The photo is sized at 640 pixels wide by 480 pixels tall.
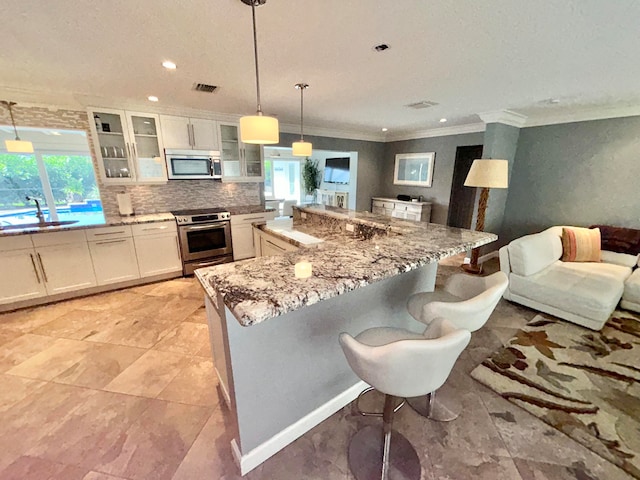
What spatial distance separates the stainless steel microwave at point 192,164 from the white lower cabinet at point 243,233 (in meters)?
0.74

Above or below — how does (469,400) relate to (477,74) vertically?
below

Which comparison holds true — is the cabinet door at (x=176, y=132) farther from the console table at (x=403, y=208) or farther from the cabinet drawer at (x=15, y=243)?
the console table at (x=403, y=208)

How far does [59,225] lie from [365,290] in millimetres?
3793

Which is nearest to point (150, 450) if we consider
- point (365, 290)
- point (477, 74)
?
point (365, 290)

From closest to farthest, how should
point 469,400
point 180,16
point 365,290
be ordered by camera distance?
point 180,16, point 365,290, point 469,400

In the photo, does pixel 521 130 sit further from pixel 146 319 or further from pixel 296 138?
pixel 146 319

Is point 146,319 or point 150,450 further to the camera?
point 146,319

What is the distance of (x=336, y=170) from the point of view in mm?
8266

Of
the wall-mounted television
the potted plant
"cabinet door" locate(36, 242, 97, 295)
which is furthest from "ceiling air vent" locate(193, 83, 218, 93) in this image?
the potted plant

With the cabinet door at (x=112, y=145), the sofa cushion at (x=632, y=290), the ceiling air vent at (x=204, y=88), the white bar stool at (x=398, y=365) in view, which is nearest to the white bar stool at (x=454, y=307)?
the white bar stool at (x=398, y=365)

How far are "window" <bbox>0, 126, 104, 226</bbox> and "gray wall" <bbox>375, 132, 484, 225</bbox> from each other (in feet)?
18.8

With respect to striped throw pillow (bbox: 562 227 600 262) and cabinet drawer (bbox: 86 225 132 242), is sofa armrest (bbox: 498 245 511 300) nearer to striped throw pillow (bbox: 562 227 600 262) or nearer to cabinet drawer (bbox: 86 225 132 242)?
striped throw pillow (bbox: 562 227 600 262)

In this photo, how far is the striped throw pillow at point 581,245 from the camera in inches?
130

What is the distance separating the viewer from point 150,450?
1.49m
